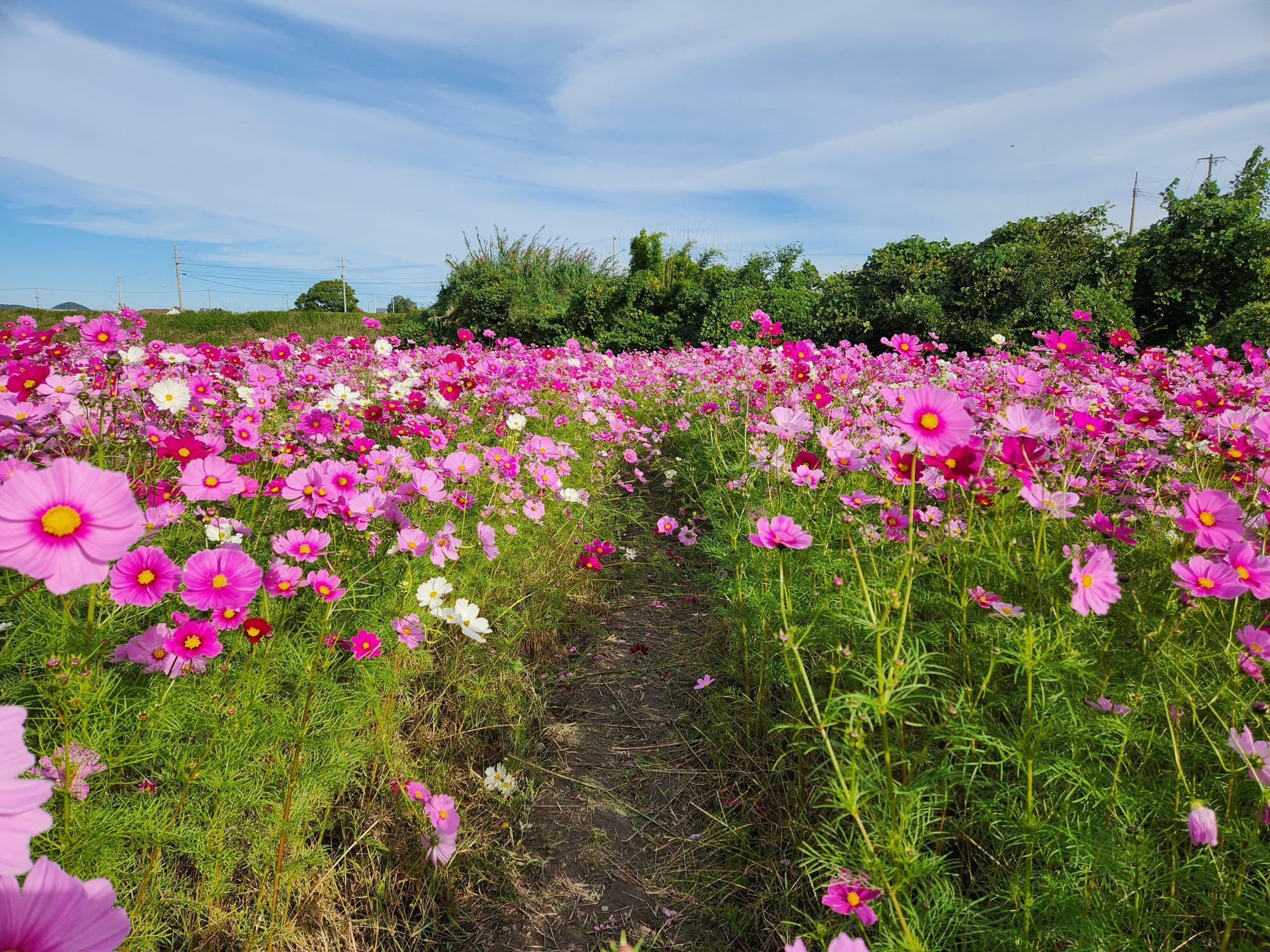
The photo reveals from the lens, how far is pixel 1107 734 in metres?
1.26

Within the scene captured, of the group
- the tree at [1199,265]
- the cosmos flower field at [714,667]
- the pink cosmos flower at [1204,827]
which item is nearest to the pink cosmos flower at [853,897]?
the cosmos flower field at [714,667]

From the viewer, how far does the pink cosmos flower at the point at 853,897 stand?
0.94 m

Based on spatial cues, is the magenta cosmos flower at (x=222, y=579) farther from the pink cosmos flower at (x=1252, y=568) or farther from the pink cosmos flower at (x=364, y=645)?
the pink cosmos flower at (x=1252, y=568)

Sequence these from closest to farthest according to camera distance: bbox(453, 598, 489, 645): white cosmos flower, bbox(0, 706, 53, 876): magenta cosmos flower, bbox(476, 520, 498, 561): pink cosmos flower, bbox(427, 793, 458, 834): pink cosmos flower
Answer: bbox(0, 706, 53, 876): magenta cosmos flower, bbox(427, 793, 458, 834): pink cosmos flower, bbox(453, 598, 489, 645): white cosmos flower, bbox(476, 520, 498, 561): pink cosmos flower

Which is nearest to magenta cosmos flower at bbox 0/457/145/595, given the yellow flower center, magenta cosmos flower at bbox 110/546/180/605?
the yellow flower center

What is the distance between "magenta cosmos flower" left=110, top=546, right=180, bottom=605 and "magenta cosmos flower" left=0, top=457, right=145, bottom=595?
44cm

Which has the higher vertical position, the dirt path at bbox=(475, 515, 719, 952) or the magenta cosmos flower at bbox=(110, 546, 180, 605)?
the magenta cosmos flower at bbox=(110, 546, 180, 605)

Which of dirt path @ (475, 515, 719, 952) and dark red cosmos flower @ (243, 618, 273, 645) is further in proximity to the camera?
dirt path @ (475, 515, 719, 952)

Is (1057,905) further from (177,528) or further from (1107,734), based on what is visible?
(177,528)

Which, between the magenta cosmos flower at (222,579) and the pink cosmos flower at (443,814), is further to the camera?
the pink cosmos flower at (443,814)

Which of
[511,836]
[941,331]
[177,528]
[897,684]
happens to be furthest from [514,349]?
[941,331]

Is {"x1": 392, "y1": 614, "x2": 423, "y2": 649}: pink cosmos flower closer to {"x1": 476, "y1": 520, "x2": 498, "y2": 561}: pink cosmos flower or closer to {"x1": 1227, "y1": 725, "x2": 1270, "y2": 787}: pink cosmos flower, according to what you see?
{"x1": 476, "y1": 520, "x2": 498, "y2": 561}: pink cosmos flower

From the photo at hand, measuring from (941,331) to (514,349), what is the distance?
7.37 metres

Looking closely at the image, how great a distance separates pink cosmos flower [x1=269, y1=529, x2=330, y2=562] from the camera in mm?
1396
